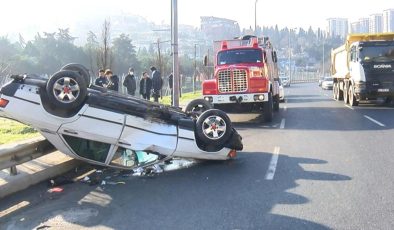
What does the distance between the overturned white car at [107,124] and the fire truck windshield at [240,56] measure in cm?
906

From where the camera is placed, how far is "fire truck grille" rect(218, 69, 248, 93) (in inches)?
647

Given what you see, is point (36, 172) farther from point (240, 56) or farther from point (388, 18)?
point (388, 18)

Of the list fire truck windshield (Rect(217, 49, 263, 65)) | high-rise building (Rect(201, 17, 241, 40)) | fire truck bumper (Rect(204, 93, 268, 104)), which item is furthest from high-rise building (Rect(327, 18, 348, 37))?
fire truck bumper (Rect(204, 93, 268, 104))

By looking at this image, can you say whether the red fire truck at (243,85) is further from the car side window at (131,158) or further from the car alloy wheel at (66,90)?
the car alloy wheel at (66,90)

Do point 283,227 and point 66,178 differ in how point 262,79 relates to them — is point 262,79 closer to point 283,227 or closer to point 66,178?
point 66,178

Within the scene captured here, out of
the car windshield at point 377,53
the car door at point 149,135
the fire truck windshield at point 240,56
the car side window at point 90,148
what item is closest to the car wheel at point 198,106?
the car door at point 149,135

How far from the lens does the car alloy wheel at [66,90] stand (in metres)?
7.38

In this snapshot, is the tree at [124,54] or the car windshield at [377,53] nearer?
the car windshield at [377,53]

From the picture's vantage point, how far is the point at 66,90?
743 centimetres

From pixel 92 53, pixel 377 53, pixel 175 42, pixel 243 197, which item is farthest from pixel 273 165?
pixel 92 53

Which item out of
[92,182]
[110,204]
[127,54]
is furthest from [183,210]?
[127,54]

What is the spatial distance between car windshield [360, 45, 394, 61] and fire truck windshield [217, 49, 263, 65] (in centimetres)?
566

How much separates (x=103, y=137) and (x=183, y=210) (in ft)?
7.15

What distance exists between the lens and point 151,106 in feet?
27.5
